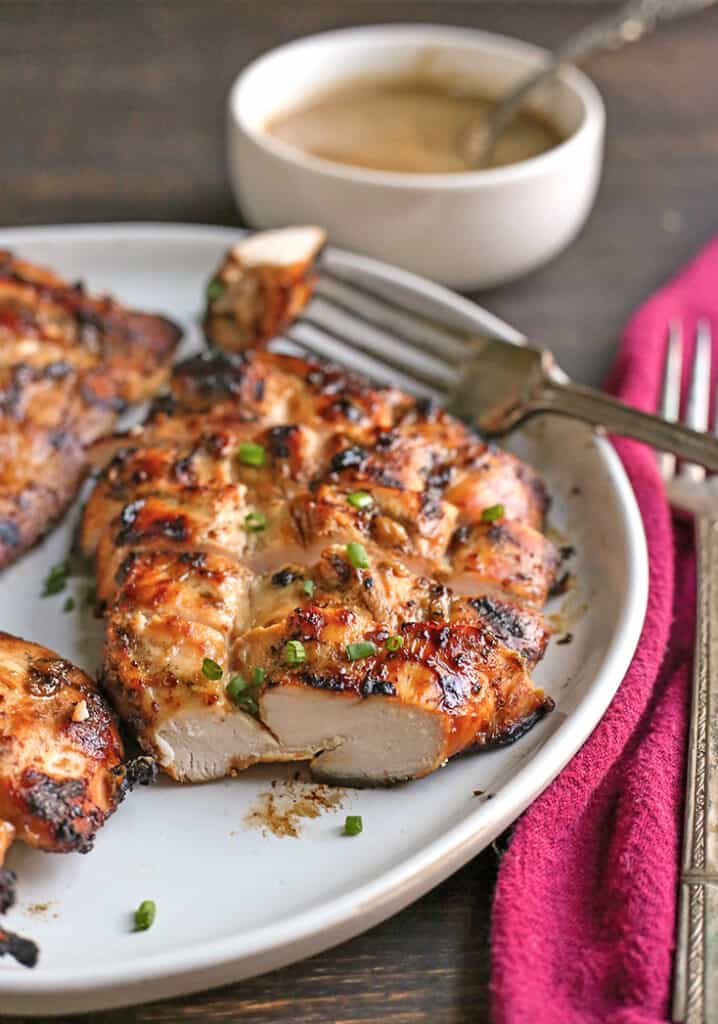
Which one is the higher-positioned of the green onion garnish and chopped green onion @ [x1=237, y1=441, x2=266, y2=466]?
chopped green onion @ [x1=237, y1=441, x2=266, y2=466]

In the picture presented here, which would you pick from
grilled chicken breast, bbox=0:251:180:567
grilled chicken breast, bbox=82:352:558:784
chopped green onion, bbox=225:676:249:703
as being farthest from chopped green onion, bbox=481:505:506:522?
grilled chicken breast, bbox=0:251:180:567

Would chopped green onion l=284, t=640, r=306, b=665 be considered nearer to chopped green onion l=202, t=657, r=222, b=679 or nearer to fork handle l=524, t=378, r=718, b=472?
chopped green onion l=202, t=657, r=222, b=679

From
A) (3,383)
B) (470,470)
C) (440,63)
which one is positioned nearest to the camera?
(470,470)

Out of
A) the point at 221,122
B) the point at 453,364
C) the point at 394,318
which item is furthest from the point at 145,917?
the point at 221,122

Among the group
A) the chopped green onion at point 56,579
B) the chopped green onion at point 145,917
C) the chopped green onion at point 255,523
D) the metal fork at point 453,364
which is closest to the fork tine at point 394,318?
the metal fork at point 453,364

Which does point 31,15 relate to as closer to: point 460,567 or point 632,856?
point 460,567

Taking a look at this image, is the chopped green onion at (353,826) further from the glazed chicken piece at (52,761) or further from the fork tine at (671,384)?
the fork tine at (671,384)

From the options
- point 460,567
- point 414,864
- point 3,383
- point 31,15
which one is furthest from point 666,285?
point 31,15
